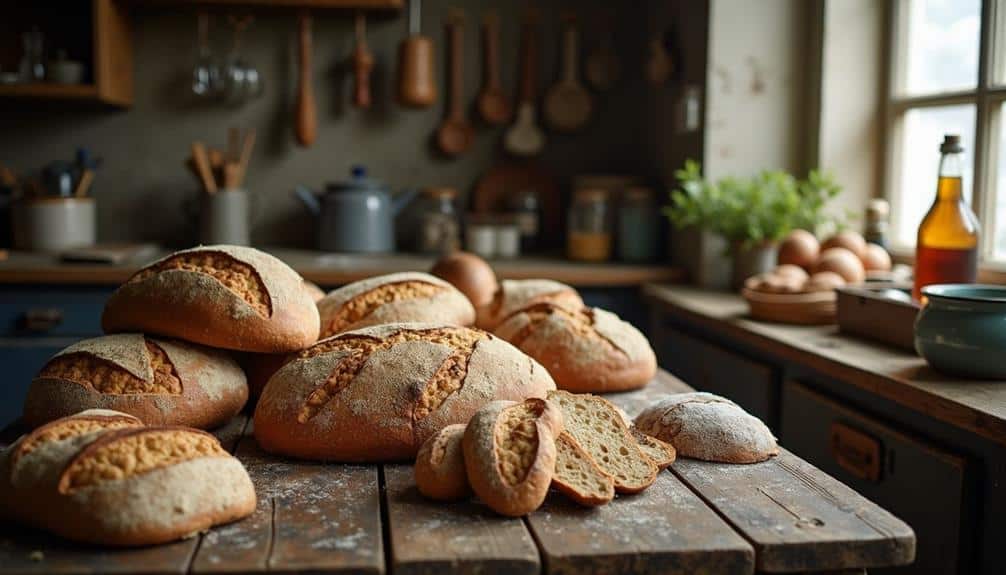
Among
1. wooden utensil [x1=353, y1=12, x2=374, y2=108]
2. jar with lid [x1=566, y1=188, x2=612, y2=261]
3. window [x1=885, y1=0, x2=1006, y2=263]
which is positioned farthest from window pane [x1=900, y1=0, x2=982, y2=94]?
wooden utensil [x1=353, y1=12, x2=374, y2=108]

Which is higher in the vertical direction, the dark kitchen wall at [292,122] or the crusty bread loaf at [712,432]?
the dark kitchen wall at [292,122]

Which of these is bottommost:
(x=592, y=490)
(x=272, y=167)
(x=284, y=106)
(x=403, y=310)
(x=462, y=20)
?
(x=592, y=490)

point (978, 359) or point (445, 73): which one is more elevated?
point (445, 73)

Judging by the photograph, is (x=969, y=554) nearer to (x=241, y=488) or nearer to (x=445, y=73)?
(x=241, y=488)

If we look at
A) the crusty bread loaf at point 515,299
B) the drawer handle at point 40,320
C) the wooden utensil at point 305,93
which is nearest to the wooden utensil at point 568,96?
the wooden utensil at point 305,93

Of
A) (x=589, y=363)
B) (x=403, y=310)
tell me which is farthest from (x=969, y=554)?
(x=403, y=310)

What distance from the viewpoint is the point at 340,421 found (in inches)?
47.3

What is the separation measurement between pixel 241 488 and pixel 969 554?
3.86 feet

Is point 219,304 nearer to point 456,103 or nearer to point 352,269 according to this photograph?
point 352,269

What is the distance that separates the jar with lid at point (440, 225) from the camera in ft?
11.7

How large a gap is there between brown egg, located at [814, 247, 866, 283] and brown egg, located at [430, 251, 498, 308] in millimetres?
942

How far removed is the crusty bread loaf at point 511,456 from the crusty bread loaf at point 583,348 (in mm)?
428

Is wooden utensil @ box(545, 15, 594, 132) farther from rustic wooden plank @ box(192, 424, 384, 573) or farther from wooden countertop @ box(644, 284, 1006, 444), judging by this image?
rustic wooden plank @ box(192, 424, 384, 573)

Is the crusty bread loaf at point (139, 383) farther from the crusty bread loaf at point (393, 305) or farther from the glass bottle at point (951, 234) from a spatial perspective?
the glass bottle at point (951, 234)
